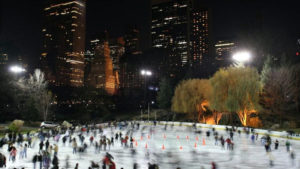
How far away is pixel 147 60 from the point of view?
135 metres

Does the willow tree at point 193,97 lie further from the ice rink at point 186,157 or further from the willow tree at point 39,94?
the ice rink at point 186,157

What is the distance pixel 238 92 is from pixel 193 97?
1386 cm

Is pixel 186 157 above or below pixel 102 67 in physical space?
below

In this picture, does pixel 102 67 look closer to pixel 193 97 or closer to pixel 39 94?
pixel 39 94

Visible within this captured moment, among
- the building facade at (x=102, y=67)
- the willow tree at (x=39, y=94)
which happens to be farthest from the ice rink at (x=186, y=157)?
the building facade at (x=102, y=67)

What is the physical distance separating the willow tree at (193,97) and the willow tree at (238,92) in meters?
8.22

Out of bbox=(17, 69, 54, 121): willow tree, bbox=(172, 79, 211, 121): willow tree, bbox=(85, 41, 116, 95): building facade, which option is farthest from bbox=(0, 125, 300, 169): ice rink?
bbox=(85, 41, 116, 95): building facade

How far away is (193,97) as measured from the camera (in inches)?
2178

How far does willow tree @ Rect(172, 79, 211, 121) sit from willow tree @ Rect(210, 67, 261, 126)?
27.0ft

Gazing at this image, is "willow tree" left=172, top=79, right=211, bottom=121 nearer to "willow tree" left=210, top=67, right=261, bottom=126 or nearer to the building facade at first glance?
"willow tree" left=210, top=67, right=261, bottom=126

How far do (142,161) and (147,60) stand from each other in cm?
11820

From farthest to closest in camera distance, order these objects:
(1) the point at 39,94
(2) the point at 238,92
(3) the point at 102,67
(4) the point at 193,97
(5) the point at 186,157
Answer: (3) the point at 102,67 < (4) the point at 193,97 < (1) the point at 39,94 < (2) the point at 238,92 < (5) the point at 186,157

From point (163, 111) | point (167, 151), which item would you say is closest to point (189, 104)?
point (163, 111)

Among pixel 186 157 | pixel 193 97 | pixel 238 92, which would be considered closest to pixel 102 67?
pixel 193 97
